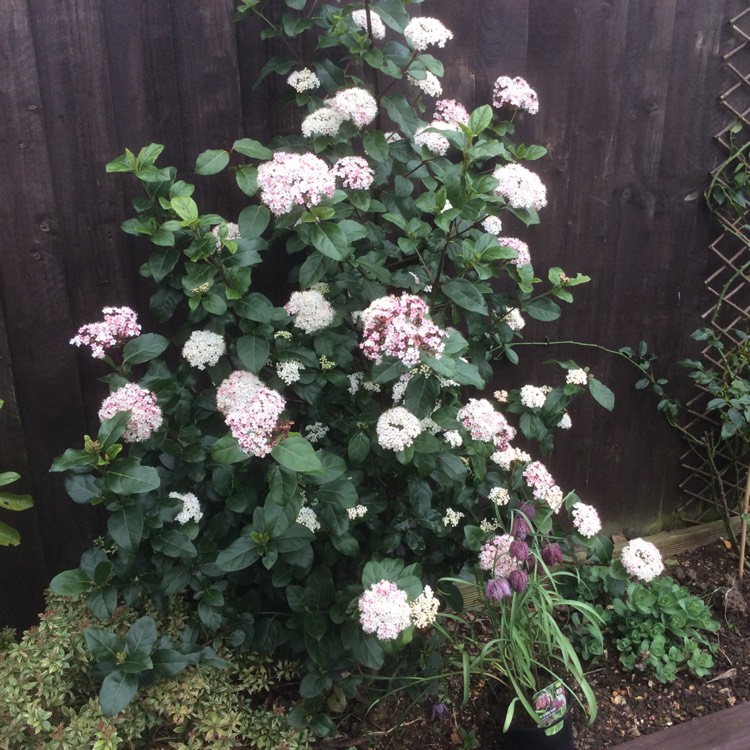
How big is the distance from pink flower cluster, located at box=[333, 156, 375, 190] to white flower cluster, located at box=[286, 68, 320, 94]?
27cm

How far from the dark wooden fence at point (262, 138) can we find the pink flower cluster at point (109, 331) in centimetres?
31

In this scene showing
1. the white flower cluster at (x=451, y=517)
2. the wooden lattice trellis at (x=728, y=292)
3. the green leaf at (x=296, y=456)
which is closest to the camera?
the green leaf at (x=296, y=456)

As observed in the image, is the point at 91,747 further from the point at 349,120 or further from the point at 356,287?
the point at 349,120

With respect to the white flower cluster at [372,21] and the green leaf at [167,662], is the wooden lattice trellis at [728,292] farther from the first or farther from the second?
the green leaf at [167,662]

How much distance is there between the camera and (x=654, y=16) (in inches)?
93.4

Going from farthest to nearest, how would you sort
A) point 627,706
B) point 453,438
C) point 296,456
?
point 627,706 → point 453,438 → point 296,456

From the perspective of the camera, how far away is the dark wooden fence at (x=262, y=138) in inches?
73.7

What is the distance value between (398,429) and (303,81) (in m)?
0.96

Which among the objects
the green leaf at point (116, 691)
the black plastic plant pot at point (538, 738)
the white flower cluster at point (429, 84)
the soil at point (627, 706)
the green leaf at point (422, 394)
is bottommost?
the soil at point (627, 706)

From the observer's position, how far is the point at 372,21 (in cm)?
188

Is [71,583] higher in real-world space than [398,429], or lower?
lower

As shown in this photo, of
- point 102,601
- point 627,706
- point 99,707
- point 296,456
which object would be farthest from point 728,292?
point 99,707

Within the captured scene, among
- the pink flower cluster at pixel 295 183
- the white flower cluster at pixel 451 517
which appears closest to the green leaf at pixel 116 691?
the white flower cluster at pixel 451 517

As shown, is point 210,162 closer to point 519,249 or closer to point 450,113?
point 450,113
